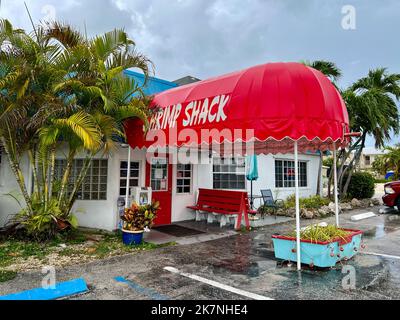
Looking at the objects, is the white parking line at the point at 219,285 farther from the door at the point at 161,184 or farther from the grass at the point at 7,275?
the door at the point at 161,184

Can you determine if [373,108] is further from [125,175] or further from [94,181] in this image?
[94,181]

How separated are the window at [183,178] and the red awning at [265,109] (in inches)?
151

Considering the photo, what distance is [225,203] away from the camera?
9.11m

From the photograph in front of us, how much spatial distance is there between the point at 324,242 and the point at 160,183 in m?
5.82

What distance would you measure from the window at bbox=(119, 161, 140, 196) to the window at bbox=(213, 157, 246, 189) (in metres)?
4.19

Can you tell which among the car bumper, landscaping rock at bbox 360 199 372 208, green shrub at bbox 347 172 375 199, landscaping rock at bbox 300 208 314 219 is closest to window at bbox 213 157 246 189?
landscaping rock at bbox 300 208 314 219

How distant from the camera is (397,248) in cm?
661

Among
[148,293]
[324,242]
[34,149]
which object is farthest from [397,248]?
[34,149]

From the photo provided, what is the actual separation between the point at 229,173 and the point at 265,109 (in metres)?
7.51

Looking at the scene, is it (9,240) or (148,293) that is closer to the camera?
(148,293)

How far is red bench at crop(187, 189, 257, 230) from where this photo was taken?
28.2ft

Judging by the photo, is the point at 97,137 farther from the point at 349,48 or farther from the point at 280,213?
the point at 280,213

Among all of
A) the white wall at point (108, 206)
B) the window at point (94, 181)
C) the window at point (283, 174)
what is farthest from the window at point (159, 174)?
the window at point (283, 174)

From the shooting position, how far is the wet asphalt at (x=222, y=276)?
3990mm
